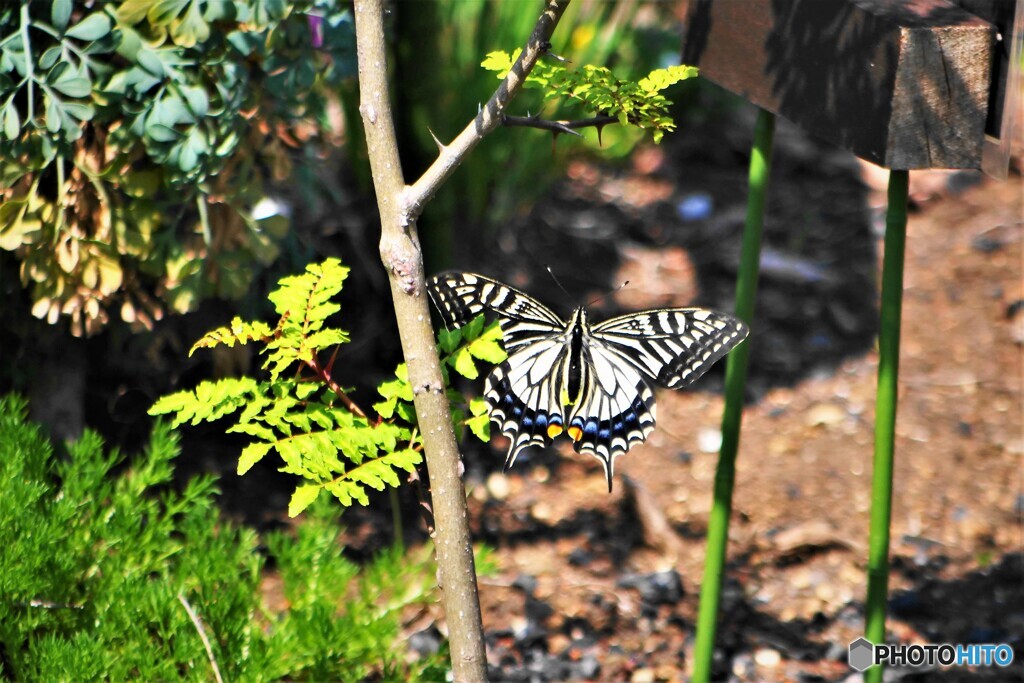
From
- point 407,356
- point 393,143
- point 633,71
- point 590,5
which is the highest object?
point 590,5

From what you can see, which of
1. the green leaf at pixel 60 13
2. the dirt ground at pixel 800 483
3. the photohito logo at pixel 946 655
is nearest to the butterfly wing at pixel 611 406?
the dirt ground at pixel 800 483

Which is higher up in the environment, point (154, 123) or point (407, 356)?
point (154, 123)

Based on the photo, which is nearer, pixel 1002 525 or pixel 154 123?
pixel 154 123

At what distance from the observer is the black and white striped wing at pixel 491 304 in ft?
4.90

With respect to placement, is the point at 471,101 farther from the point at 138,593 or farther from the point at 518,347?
the point at 138,593

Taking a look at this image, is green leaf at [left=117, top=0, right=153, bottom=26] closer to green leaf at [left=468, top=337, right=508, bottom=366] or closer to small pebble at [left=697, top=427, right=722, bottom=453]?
green leaf at [left=468, top=337, right=508, bottom=366]

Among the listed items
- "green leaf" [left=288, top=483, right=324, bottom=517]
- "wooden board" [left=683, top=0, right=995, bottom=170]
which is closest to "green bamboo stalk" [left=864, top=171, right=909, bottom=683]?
"wooden board" [left=683, top=0, right=995, bottom=170]

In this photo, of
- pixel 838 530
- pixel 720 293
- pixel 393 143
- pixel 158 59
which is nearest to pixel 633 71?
pixel 720 293

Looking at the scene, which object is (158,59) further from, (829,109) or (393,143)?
(829,109)

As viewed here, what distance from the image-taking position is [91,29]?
1791mm

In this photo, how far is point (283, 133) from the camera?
2.21 m

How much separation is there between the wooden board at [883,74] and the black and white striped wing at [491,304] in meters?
0.52

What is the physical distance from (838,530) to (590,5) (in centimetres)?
215

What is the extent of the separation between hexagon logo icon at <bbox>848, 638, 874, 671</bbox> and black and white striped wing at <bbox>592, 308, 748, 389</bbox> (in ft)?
2.85
